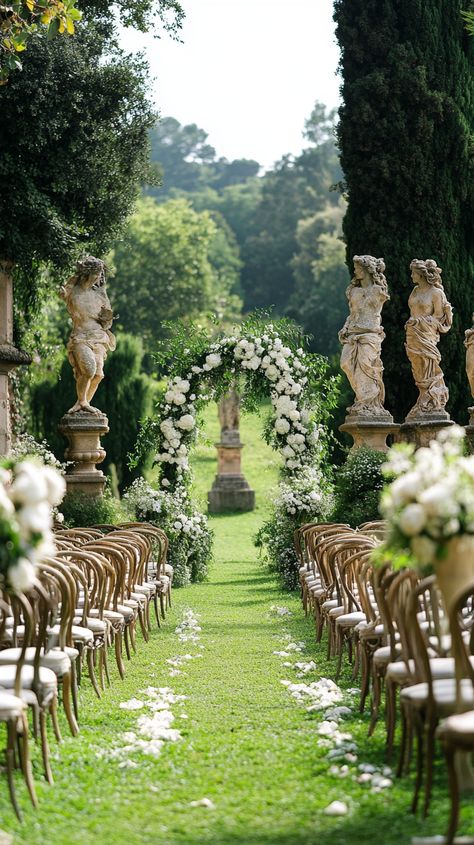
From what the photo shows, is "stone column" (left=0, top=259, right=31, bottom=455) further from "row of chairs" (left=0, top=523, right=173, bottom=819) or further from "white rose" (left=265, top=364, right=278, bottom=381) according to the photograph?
"row of chairs" (left=0, top=523, right=173, bottom=819)

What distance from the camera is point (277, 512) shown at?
51.6 ft

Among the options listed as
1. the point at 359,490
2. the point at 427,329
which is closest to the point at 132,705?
the point at 359,490

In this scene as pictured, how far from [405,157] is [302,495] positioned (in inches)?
301

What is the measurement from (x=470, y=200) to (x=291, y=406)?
684cm

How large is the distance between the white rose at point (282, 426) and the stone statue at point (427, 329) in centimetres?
185

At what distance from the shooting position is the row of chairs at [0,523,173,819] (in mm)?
5012

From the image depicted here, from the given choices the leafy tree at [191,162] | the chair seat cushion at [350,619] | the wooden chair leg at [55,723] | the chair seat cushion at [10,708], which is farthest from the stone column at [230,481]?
the leafy tree at [191,162]

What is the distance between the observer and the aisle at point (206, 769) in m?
4.50

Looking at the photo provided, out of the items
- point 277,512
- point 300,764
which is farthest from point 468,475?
point 277,512

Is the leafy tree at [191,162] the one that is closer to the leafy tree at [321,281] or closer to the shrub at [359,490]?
the leafy tree at [321,281]

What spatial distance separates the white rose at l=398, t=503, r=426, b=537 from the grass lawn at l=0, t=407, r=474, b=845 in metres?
1.18

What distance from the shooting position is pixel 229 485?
31688 mm

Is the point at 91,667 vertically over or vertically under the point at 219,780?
over

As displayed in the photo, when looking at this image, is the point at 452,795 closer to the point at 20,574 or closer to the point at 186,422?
the point at 20,574
